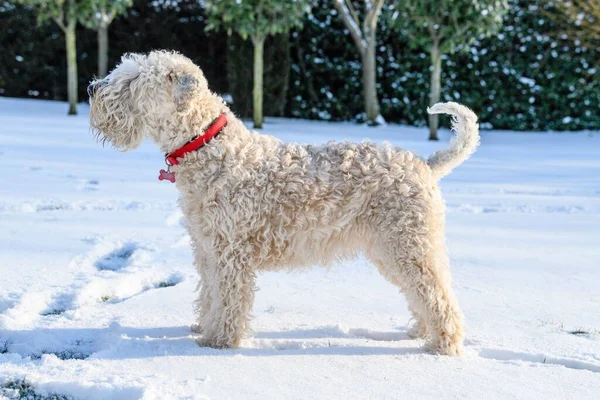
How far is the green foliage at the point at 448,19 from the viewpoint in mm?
12969

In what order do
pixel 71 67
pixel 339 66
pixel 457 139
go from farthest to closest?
pixel 339 66 < pixel 71 67 < pixel 457 139

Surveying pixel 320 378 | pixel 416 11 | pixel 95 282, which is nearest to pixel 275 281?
pixel 95 282

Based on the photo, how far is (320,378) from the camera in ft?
10.1

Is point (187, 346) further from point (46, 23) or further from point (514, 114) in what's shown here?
point (46, 23)

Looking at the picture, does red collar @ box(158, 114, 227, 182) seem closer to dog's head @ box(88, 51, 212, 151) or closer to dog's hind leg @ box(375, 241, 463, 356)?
dog's head @ box(88, 51, 212, 151)

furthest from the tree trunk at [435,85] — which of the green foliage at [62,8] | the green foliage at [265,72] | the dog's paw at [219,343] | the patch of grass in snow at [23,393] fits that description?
the patch of grass in snow at [23,393]

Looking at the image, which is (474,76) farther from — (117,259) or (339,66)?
(117,259)

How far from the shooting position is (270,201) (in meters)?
3.49

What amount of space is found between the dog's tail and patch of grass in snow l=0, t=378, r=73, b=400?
2.14 meters

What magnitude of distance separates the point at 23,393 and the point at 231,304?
109 centimetres

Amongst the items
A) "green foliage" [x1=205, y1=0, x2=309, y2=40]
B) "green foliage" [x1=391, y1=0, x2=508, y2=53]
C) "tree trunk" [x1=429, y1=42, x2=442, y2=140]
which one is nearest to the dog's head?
"green foliage" [x1=205, y1=0, x2=309, y2=40]

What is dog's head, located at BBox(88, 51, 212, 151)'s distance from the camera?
136 inches

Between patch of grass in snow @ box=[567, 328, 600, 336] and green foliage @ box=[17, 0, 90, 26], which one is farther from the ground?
green foliage @ box=[17, 0, 90, 26]

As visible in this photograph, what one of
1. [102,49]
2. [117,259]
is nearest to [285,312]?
[117,259]
